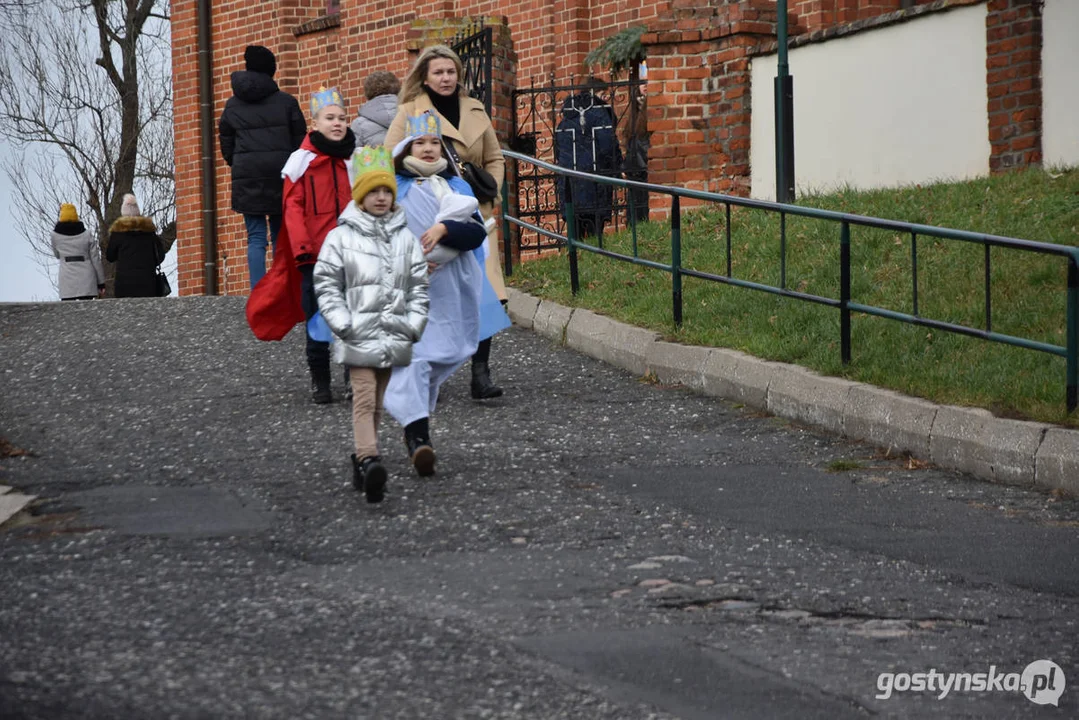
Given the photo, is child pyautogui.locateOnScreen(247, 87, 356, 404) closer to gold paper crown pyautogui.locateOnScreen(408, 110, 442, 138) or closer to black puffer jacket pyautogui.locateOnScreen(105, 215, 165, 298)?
gold paper crown pyautogui.locateOnScreen(408, 110, 442, 138)

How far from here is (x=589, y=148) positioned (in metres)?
16.5

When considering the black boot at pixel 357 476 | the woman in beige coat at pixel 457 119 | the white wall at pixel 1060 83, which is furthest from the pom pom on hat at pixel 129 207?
the black boot at pixel 357 476

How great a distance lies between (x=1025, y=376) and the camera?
8469mm

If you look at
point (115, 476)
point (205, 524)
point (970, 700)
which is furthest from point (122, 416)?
point (970, 700)

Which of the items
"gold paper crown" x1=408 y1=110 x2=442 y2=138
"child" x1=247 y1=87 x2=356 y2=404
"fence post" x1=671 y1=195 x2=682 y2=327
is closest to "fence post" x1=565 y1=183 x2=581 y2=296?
"fence post" x1=671 y1=195 x2=682 y2=327

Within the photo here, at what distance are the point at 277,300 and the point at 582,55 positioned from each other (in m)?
11.2

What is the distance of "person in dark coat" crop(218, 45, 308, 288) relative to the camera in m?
12.2

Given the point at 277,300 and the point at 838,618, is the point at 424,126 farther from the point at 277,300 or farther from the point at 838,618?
the point at 838,618

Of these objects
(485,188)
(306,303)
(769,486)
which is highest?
(485,188)

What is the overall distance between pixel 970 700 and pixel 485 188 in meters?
5.04

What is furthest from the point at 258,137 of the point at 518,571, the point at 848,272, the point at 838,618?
the point at 838,618

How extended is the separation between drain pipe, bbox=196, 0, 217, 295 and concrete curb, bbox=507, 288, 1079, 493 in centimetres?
1401

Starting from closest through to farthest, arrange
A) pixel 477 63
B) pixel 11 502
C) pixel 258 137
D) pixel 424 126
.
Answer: pixel 11 502, pixel 424 126, pixel 258 137, pixel 477 63

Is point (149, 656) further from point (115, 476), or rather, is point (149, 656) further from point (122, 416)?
point (122, 416)
